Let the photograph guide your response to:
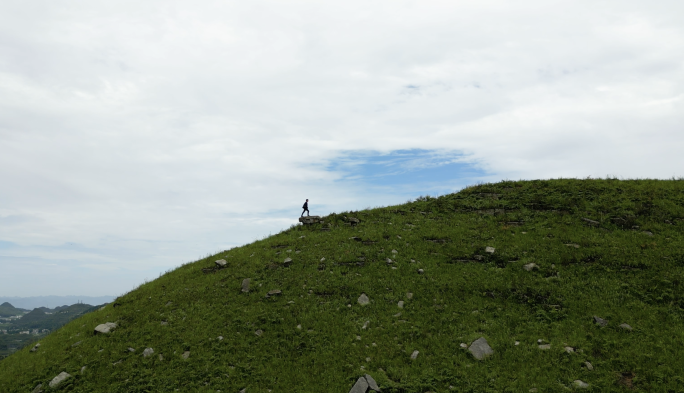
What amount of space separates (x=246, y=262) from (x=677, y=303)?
85.9 feet

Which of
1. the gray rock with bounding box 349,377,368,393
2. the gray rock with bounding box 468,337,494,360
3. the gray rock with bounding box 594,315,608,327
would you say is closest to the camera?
the gray rock with bounding box 349,377,368,393

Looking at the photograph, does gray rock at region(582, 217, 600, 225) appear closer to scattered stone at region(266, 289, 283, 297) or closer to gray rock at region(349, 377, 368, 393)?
gray rock at region(349, 377, 368, 393)

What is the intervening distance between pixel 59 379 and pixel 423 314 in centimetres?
1851

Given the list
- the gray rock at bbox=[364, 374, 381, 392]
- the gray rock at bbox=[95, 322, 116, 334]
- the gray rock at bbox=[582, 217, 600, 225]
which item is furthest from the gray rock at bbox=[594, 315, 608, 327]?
the gray rock at bbox=[95, 322, 116, 334]

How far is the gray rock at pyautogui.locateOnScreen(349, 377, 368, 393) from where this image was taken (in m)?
14.5

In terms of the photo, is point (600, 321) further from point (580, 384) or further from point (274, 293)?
point (274, 293)

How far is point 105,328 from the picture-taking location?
69.8 feet

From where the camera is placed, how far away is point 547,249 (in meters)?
23.9

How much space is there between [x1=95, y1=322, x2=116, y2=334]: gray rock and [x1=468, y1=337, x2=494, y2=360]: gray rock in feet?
66.4

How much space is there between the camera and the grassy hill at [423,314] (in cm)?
1535

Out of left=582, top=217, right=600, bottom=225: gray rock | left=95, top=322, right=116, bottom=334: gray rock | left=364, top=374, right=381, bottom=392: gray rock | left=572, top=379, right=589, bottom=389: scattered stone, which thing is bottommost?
left=572, top=379, right=589, bottom=389: scattered stone

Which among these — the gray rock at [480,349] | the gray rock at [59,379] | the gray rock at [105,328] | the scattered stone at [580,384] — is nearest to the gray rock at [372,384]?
the gray rock at [480,349]

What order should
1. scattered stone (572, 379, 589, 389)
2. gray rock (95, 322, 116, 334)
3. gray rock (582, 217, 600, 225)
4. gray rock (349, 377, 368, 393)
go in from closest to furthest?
scattered stone (572, 379, 589, 389) → gray rock (349, 377, 368, 393) → gray rock (95, 322, 116, 334) → gray rock (582, 217, 600, 225)

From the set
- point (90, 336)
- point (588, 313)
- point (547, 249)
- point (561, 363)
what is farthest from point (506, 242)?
point (90, 336)
